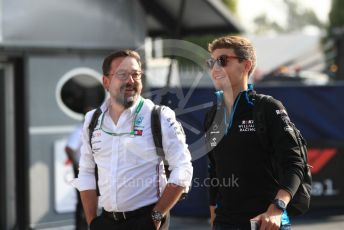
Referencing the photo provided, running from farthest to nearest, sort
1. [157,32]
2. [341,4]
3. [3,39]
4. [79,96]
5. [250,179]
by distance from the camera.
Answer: [341,4], [157,32], [79,96], [3,39], [250,179]

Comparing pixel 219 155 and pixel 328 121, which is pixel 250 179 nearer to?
pixel 219 155

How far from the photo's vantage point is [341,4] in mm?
30672

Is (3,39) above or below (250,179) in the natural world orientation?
above

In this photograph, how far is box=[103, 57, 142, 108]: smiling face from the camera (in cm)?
427

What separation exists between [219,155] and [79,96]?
6.29 metres

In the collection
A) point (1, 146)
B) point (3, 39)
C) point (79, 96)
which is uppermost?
point (3, 39)

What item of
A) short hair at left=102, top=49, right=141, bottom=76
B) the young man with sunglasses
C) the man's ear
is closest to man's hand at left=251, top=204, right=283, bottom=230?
the young man with sunglasses

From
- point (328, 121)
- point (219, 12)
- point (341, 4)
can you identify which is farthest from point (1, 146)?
point (341, 4)

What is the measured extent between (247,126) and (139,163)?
787mm

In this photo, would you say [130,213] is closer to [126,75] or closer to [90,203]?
[90,203]

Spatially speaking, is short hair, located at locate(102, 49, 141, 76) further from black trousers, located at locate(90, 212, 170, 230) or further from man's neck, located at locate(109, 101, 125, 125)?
black trousers, located at locate(90, 212, 170, 230)

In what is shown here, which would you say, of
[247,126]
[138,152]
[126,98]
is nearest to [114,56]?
[126,98]

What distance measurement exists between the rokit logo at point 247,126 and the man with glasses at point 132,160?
1.76 ft

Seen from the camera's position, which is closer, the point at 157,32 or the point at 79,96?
the point at 79,96
